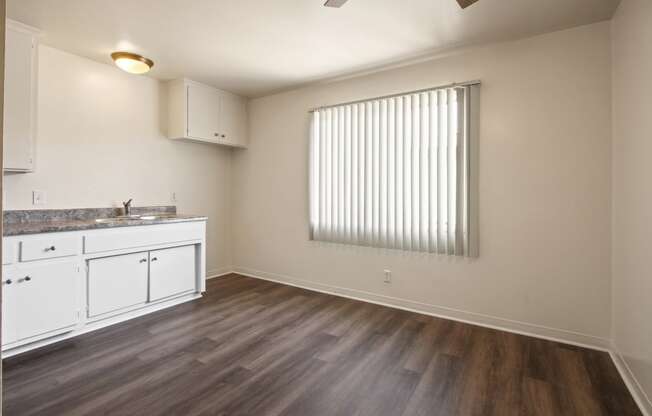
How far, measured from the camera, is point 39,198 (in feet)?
10.0

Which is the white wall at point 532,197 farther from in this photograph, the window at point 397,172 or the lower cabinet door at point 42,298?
the lower cabinet door at point 42,298

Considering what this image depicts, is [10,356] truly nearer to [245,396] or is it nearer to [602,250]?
[245,396]

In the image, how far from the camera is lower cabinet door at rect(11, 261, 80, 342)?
94.2 inches

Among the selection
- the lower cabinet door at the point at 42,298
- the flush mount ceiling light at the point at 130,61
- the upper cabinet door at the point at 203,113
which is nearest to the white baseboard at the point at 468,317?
the upper cabinet door at the point at 203,113

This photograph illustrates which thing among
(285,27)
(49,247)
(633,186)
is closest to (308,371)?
(49,247)

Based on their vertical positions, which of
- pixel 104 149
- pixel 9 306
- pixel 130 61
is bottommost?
pixel 9 306

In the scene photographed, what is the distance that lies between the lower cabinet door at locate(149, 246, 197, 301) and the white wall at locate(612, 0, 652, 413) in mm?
3714

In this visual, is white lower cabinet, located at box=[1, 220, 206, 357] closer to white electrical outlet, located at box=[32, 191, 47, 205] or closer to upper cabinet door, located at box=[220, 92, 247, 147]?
white electrical outlet, located at box=[32, 191, 47, 205]

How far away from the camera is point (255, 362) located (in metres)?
2.39

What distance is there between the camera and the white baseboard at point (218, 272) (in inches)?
181

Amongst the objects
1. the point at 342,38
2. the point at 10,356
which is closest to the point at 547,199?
the point at 342,38

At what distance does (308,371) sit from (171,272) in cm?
194

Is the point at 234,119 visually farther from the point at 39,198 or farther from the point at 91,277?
the point at 91,277

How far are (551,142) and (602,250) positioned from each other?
0.92 metres
